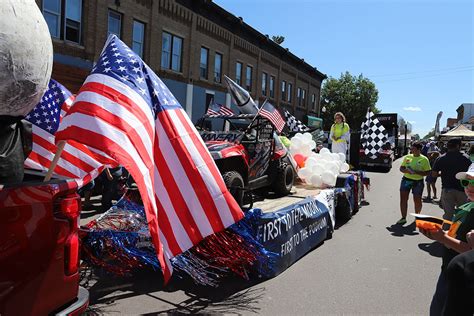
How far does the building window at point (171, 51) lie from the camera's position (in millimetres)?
18562

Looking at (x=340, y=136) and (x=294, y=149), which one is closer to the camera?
(x=294, y=149)

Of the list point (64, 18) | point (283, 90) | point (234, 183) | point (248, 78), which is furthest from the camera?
point (283, 90)

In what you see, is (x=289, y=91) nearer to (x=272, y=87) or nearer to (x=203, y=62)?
(x=272, y=87)

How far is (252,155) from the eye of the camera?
7012 millimetres

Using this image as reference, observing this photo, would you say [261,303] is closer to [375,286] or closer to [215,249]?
[215,249]

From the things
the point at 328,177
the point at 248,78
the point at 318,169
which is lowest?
the point at 328,177

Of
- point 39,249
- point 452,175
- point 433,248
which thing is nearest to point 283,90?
point 452,175

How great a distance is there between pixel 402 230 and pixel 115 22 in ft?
44.0

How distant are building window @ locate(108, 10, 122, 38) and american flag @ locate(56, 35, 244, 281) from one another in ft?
43.8

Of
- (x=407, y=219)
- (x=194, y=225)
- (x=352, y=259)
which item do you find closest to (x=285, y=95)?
(x=407, y=219)

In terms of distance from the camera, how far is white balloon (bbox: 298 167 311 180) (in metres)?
8.08

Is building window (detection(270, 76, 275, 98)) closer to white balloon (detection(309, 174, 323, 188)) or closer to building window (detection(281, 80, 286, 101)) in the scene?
building window (detection(281, 80, 286, 101))

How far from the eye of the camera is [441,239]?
8.77 feet

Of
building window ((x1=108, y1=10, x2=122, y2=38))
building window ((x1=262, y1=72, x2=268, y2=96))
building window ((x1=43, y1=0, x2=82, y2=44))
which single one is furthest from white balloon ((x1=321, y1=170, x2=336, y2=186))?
building window ((x1=262, y1=72, x2=268, y2=96))
